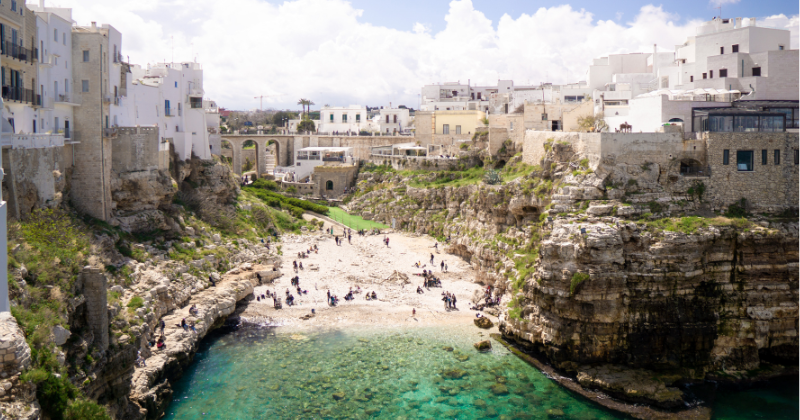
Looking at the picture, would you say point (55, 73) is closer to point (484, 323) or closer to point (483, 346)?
point (483, 346)

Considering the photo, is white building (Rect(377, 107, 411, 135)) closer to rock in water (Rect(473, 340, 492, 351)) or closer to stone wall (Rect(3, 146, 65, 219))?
rock in water (Rect(473, 340, 492, 351))

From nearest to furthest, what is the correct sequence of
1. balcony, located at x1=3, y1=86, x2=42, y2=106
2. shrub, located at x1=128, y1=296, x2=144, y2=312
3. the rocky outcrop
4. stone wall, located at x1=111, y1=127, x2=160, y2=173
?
the rocky outcrop
balcony, located at x1=3, y1=86, x2=42, y2=106
shrub, located at x1=128, y1=296, x2=144, y2=312
stone wall, located at x1=111, y1=127, x2=160, y2=173

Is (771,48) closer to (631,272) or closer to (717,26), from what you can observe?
(717,26)

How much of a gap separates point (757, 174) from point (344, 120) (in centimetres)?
6004

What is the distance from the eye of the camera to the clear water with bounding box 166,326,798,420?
28.1 m

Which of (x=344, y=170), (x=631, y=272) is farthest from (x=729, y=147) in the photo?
(x=344, y=170)

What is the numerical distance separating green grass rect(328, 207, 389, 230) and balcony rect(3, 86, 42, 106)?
A: 31.2m

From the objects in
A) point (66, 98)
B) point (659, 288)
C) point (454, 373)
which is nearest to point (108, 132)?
point (66, 98)

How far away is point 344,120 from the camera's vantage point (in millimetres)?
88375

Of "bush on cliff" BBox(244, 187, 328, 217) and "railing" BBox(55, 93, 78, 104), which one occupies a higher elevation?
"railing" BBox(55, 93, 78, 104)

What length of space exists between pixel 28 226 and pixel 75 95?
12303mm

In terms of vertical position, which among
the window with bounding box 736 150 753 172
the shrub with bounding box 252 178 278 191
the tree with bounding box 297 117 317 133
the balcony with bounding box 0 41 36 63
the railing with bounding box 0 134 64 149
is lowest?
the shrub with bounding box 252 178 278 191

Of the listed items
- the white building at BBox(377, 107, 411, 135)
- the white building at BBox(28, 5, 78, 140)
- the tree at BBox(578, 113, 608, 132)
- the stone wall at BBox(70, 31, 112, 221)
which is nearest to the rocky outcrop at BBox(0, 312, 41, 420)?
the white building at BBox(28, 5, 78, 140)

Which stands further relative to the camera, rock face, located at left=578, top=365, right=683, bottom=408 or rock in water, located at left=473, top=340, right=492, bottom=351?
rock in water, located at left=473, top=340, right=492, bottom=351
